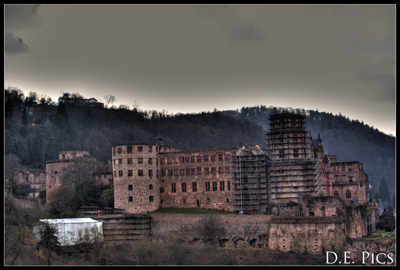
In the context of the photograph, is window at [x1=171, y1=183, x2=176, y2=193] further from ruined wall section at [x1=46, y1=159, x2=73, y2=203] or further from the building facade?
ruined wall section at [x1=46, y1=159, x2=73, y2=203]

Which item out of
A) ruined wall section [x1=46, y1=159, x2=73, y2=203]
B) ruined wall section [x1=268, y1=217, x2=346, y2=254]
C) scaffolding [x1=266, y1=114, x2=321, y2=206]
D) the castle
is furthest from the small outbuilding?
scaffolding [x1=266, y1=114, x2=321, y2=206]

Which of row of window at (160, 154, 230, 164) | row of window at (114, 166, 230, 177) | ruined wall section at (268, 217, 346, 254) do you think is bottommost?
ruined wall section at (268, 217, 346, 254)

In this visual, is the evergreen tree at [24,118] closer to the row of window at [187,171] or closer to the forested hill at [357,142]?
the row of window at [187,171]

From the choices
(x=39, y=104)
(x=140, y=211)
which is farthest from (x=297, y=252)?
(x=39, y=104)

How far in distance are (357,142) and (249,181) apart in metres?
92.8

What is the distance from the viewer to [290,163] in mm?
58688

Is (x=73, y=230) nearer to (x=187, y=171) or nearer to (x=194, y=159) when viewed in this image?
(x=187, y=171)

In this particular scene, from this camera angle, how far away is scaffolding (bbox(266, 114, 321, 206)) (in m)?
58.1

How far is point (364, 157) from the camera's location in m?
142

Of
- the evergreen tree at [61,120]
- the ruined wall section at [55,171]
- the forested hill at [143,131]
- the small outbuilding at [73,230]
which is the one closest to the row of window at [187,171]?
the small outbuilding at [73,230]

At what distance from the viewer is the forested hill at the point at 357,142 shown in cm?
13912

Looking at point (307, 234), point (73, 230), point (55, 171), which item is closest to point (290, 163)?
point (307, 234)

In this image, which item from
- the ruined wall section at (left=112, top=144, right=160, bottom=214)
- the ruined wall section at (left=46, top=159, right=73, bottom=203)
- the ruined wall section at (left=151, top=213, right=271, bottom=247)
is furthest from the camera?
the ruined wall section at (left=46, top=159, right=73, bottom=203)

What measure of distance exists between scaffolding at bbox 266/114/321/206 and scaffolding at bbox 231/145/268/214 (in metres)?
0.83
